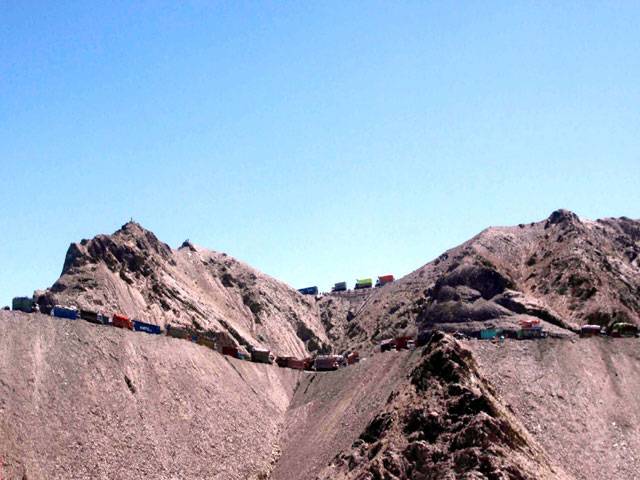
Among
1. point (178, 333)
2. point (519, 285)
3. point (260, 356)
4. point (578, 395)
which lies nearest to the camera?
point (578, 395)

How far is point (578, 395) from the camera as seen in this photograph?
276 feet

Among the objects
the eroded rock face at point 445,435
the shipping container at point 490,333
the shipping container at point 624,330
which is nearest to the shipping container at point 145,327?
the eroded rock face at point 445,435

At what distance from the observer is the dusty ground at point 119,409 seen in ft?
228

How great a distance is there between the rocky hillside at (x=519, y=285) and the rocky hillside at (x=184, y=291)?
8806mm

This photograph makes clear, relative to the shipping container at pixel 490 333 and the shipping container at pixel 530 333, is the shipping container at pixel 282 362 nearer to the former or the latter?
the shipping container at pixel 490 333

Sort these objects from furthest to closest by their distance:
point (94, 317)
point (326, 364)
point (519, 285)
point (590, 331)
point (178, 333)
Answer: point (519, 285) → point (326, 364) → point (590, 331) → point (178, 333) → point (94, 317)

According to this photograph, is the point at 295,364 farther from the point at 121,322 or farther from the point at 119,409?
the point at 119,409

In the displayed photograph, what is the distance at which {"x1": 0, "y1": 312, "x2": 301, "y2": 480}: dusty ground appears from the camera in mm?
69375

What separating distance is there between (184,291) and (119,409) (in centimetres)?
4504

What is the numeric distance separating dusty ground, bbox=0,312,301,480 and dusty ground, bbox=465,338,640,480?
23.2 m

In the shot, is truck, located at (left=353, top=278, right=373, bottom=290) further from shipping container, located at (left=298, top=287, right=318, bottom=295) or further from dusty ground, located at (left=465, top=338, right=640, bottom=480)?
dusty ground, located at (left=465, top=338, right=640, bottom=480)

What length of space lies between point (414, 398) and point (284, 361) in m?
45.0

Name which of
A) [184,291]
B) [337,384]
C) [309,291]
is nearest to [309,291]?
[309,291]

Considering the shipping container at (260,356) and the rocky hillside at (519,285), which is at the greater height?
the rocky hillside at (519,285)
